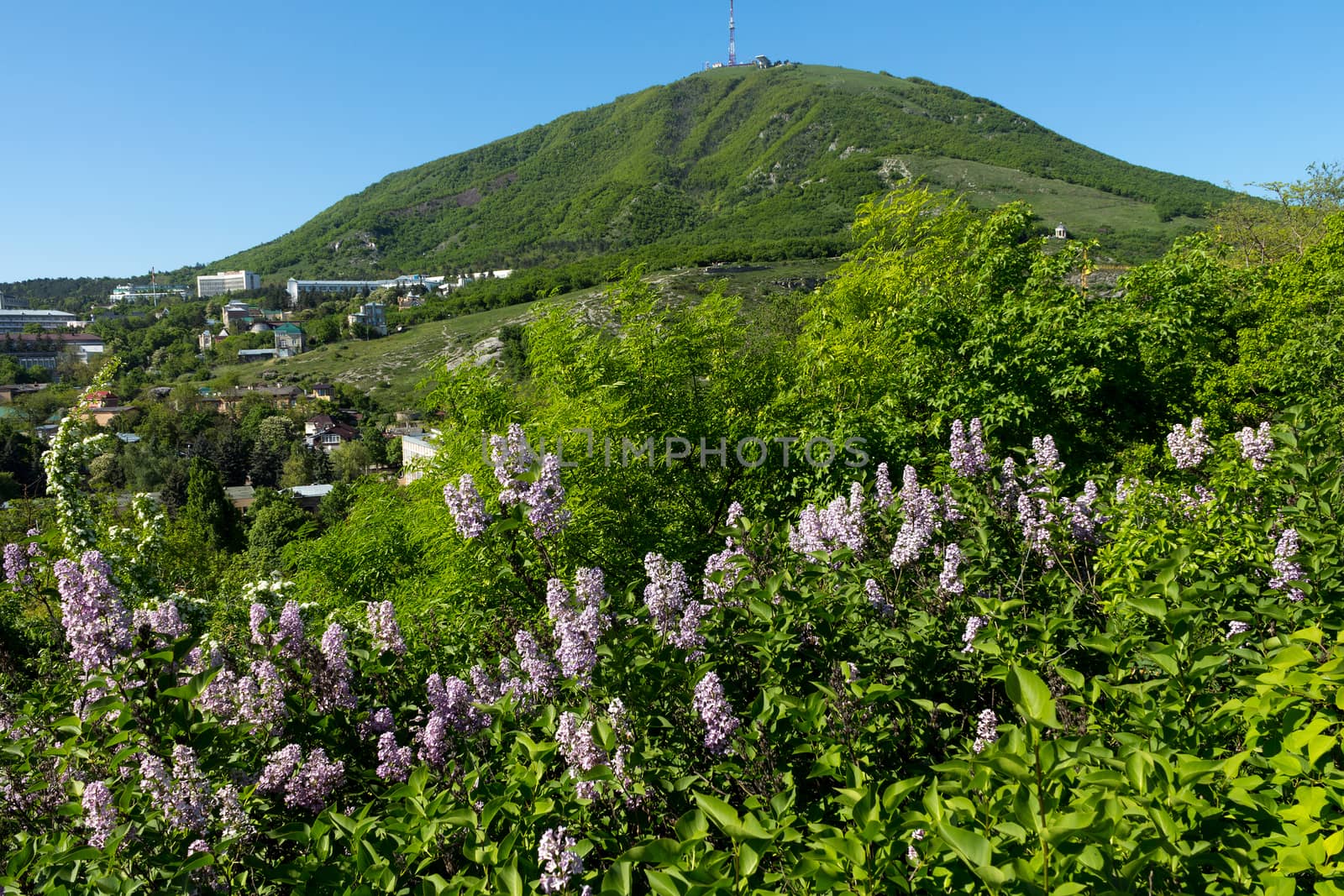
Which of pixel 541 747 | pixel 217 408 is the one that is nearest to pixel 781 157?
pixel 217 408

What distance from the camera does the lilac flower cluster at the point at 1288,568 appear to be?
3023 mm

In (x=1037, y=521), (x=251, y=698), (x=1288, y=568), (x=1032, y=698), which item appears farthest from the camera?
(x=1037, y=521)

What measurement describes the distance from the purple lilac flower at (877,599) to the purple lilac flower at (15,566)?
4.64 m

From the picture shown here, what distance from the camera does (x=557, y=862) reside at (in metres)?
1.88

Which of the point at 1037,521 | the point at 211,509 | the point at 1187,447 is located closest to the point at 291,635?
the point at 1037,521

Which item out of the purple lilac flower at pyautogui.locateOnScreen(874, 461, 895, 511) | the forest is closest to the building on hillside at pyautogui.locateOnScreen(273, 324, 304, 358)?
the forest

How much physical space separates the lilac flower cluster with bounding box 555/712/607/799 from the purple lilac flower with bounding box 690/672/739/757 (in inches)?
14.3

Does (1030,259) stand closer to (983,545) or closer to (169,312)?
(983,545)

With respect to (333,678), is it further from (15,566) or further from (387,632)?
(15,566)

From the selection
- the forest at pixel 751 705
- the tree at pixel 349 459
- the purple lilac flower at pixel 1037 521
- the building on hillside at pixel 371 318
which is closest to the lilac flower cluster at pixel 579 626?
the forest at pixel 751 705

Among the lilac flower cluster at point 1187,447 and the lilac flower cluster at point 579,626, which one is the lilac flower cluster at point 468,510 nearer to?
the lilac flower cluster at point 579,626

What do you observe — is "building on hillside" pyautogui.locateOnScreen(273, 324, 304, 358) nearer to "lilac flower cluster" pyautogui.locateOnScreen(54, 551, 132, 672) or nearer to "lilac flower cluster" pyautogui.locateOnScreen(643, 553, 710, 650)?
"lilac flower cluster" pyautogui.locateOnScreen(54, 551, 132, 672)

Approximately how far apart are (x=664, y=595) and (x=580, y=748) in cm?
95

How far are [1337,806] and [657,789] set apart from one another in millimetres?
1753
